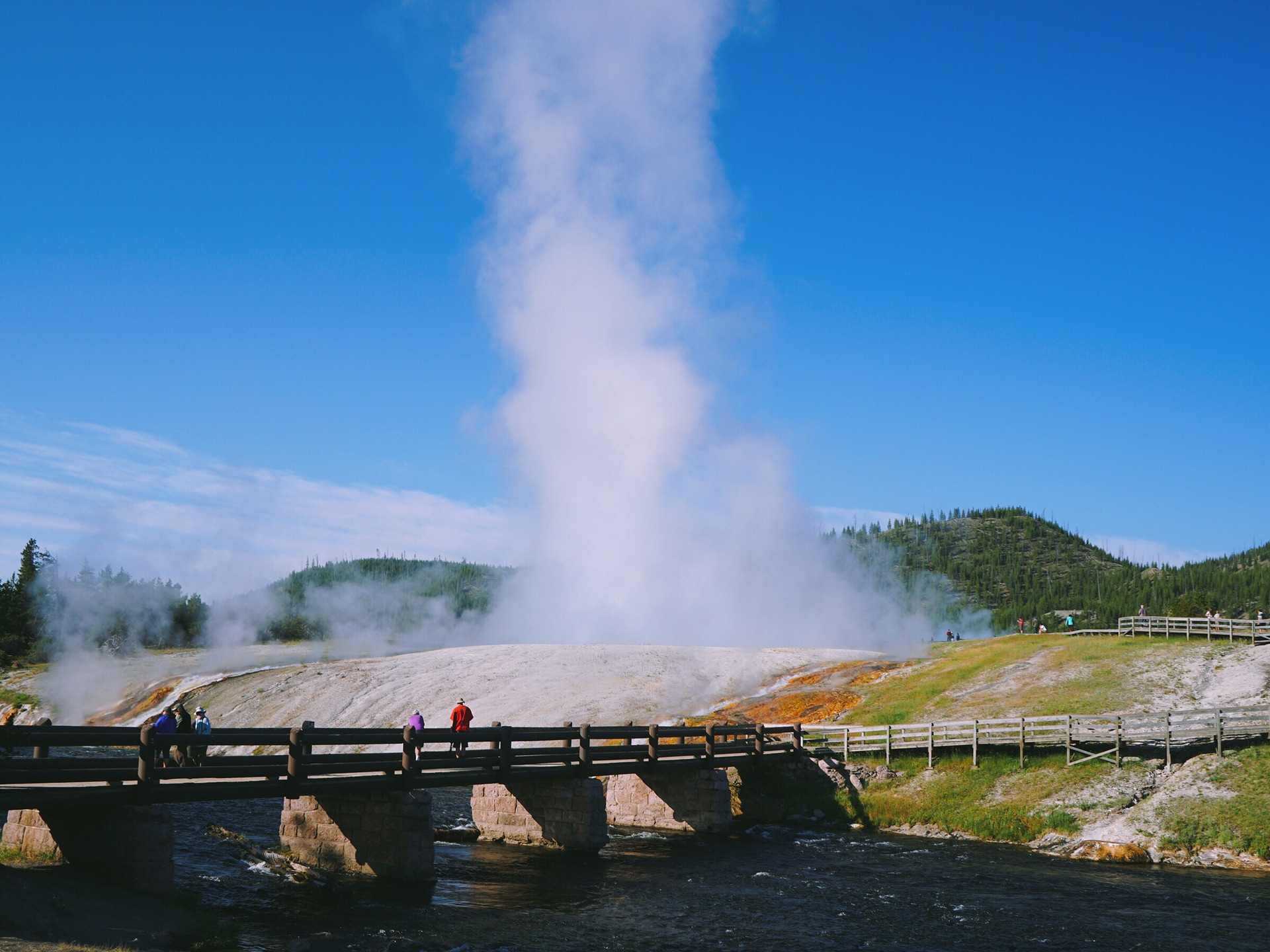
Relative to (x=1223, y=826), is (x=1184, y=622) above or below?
above

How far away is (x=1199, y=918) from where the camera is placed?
869 inches

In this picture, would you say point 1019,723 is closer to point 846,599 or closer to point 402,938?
point 402,938

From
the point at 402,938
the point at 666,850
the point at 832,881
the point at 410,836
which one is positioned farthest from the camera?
the point at 666,850

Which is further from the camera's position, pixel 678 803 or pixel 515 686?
pixel 515 686

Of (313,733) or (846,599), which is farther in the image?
(846,599)

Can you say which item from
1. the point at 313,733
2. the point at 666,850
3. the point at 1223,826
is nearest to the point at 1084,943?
the point at 1223,826

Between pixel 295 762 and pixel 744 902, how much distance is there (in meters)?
12.1

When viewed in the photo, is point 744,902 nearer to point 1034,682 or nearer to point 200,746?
point 200,746

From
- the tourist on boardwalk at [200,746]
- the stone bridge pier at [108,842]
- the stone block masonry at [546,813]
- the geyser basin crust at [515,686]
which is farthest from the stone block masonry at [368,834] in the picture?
the geyser basin crust at [515,686]

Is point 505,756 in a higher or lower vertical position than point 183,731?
lower

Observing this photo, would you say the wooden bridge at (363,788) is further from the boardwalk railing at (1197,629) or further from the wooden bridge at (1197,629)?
the boardwalk railing at (1197,629)

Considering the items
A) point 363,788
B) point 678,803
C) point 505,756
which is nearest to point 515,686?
point 678,803

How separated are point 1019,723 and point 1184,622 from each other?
32541 millimetres

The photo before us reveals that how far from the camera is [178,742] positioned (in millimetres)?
19922
